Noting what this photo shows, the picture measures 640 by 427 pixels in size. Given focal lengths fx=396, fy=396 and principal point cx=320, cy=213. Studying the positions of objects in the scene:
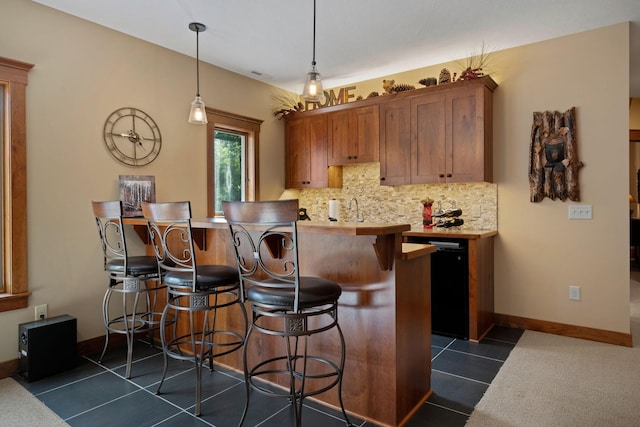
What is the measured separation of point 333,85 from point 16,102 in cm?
336

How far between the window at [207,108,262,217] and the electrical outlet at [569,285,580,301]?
3.39 meters

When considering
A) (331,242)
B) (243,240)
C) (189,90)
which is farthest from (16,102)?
(331,242)

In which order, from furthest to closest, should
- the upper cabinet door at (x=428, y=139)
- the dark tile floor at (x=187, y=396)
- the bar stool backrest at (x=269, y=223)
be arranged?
the upper cabinet door at (x=428, y=139)
the dark tile floor at (x=187, y=396)
the bar stool backrest at (x=269, y=223)

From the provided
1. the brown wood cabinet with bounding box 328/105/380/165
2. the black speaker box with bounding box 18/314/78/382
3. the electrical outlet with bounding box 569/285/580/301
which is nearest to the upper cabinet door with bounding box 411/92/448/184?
the brown wood cabinet with bounding box 328/105/380/165

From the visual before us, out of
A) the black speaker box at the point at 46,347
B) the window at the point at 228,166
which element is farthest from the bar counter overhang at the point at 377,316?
the window at the point at 228,166

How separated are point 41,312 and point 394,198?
351cm

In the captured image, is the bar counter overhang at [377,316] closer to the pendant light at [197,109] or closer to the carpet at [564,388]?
the carpet at [564,388]

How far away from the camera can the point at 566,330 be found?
3.58 metres

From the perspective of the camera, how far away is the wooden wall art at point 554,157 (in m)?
3.51

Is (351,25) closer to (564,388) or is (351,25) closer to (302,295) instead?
(302,295)

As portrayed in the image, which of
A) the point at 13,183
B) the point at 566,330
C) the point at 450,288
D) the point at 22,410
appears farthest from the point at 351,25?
the point at 22,410

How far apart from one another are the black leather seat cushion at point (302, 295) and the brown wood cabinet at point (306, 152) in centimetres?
299

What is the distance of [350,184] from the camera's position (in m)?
5.00

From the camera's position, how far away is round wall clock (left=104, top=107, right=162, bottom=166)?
3.39 metres
